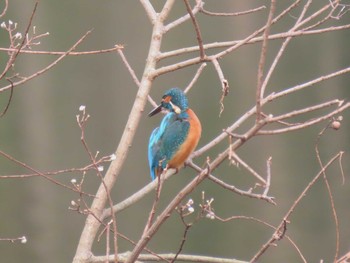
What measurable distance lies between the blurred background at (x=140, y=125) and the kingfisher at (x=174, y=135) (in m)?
0.67

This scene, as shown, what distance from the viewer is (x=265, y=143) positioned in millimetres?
3797

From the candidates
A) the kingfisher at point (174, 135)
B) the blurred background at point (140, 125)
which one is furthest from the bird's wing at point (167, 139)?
the blurred background at point (140, 125)

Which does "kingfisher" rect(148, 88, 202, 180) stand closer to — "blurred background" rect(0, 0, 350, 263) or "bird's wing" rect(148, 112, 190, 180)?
"bird's wing" rect(148, 112, 190, 180)

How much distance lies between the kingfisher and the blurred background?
0.67 metres

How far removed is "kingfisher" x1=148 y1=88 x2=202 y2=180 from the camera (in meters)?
2.90

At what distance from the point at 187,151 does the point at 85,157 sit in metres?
0.90

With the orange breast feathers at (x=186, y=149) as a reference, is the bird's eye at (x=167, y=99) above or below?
above

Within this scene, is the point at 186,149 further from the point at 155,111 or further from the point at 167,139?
the point at 155,111

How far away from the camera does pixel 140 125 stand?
12.2ft

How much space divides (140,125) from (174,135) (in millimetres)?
814

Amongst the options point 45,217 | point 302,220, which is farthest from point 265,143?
point 45,217

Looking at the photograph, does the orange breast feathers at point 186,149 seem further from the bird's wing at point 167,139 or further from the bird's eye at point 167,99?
the bird's eye at point 167,99

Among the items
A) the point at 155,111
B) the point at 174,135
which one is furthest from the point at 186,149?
the point at 155,111

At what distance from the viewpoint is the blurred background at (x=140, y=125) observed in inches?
144
